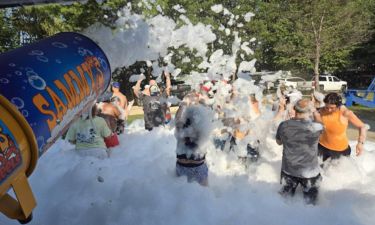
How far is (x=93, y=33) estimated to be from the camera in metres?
3.65

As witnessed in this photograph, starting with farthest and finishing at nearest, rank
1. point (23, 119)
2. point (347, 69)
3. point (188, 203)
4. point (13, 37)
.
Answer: point (347, 69), point (13, 37), point (188, 203), point (23, 119)

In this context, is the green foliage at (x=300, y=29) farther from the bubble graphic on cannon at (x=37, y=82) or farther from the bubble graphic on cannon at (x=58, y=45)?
the bubble graphic on cannon at (x=37, y=82)

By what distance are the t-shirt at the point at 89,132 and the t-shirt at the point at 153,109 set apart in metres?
3.33

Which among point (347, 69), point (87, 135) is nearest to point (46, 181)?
point (87, 135)

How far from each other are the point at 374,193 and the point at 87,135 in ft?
11.3

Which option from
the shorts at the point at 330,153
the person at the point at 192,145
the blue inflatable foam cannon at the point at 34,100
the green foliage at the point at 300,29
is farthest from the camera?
the green foliage at the point at 300,29

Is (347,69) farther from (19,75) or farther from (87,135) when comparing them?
(19,75)

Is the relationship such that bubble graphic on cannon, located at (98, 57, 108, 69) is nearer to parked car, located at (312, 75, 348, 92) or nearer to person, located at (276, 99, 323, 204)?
person, located at (276, 99, 323, 204)

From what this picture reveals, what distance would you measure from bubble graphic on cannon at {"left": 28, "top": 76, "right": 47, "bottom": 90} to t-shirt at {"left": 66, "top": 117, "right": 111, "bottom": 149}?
3038 millimetres

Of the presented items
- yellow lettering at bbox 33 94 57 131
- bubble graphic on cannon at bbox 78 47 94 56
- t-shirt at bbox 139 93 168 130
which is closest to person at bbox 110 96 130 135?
t-shirt at bbox 139 93 168 130

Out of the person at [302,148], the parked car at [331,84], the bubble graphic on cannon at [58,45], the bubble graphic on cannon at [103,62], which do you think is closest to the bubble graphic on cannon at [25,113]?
the bubble graphic on cannon at [58,45]

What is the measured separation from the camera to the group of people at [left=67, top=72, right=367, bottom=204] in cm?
432

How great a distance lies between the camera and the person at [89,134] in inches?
207

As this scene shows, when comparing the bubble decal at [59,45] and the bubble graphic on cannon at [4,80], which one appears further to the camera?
the bubble decal at [59,45]
